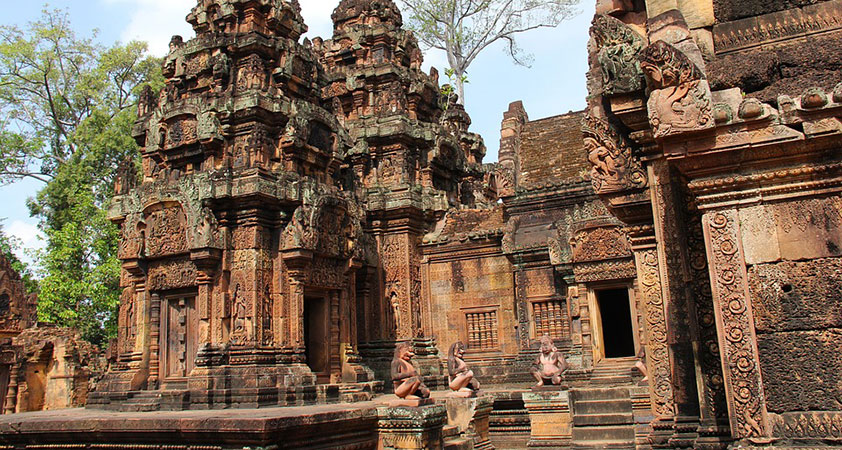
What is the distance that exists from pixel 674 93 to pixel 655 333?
188 centimetres

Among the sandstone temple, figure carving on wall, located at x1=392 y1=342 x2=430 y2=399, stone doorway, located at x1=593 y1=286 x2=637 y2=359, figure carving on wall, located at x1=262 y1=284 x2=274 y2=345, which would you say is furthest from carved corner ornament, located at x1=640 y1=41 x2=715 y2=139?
stone doorway, located at x1=593 y1=286 x2=637 y2=359

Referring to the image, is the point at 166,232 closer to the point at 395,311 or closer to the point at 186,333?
the point at 186,333

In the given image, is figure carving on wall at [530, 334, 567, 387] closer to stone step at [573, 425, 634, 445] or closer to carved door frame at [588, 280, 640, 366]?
stone step at [573, 425, 634, 445]

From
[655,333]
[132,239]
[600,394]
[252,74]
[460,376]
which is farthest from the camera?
[252,74]

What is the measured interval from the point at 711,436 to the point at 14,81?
30.2 meters

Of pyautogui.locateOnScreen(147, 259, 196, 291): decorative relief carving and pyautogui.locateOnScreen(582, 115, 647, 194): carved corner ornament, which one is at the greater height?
pyautogui.locateOnScreen(147, 259, 196, 291): decorative relief carving

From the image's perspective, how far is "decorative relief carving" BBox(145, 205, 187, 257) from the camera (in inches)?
490

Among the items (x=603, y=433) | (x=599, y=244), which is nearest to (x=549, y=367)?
(x=603, y=433)

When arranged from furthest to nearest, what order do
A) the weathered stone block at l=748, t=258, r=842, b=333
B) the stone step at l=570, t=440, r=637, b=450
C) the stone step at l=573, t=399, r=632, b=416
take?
the stone step at l=573, t=399, r=632, b=416
the stone step at l=570, t=440, r=637, b=450
the weathered stone block at l=748, t=258, r=842, b=333

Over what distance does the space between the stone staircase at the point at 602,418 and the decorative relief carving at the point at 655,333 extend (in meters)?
5.93

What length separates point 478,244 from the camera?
15602mm

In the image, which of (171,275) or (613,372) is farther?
(171,275)

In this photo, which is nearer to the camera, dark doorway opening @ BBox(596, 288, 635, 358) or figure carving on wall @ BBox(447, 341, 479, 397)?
figure carving on wall @ BBox(447, 341, 479, 397)

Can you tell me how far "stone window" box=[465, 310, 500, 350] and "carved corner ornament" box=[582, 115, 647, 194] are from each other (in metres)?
10.6
